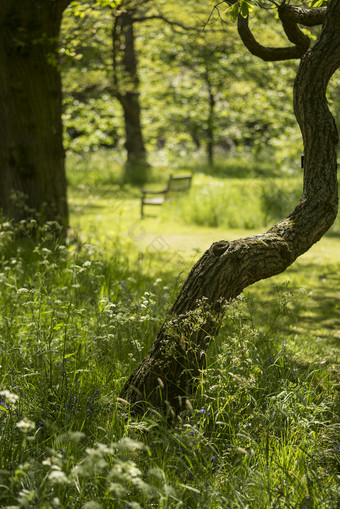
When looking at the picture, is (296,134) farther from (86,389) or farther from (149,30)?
(86,389)

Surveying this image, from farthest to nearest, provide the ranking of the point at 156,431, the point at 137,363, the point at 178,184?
1. the point at 178,184
2. the point at 137,363
3. the point at 156,431

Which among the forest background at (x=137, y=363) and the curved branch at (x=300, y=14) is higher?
the curved branch at (x=300, y=14)

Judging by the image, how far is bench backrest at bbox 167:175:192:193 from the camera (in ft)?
47.4

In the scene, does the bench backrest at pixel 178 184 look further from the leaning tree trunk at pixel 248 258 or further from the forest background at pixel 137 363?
the leaning tree trunk at pixel 248 258

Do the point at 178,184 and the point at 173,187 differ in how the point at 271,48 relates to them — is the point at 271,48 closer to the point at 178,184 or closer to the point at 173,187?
the point at 173,187

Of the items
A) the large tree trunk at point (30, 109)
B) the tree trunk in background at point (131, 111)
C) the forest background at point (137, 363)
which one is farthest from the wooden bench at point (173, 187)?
the large tree trunk at point (30, 109)

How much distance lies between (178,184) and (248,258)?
37.3ft

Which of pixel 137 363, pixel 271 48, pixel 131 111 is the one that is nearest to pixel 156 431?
pixel 137 363

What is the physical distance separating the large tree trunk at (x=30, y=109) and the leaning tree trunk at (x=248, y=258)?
4407 millimetres

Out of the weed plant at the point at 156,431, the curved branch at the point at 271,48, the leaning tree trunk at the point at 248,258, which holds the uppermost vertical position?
the curved branch at the point at 271,48

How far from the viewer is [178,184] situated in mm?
14914

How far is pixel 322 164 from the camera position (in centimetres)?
417

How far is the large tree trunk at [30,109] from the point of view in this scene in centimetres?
775

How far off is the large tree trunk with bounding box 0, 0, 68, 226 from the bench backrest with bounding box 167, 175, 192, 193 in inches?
245
